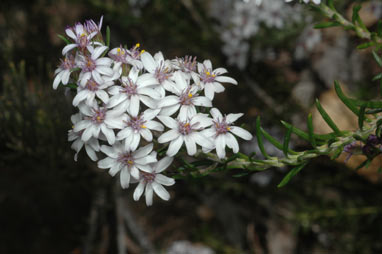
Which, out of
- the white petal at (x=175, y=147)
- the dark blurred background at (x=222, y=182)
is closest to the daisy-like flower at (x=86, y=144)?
the white petal at (x=175, y=147)

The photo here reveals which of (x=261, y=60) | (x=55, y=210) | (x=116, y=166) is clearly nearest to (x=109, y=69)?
(x=116, y=166)

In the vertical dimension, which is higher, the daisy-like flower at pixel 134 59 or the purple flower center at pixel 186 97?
the daisy-like flower at pixel 134 59

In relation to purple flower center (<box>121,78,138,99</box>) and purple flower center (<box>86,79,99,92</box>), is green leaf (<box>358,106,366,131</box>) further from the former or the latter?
purple flower center (<box>86,79,99,92</box>)

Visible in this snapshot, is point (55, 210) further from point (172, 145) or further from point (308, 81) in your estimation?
point (308, 81)

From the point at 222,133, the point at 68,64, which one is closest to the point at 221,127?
the point at 222,133

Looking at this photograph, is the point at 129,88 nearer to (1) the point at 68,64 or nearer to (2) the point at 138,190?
(1) the point at 68,64

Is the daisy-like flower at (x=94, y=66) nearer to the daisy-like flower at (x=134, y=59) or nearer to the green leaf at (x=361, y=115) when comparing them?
the daisy-like flower at (x=134, y=59)

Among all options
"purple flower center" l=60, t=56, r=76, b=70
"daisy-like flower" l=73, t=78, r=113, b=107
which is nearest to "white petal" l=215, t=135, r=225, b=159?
"daisy-like flower" l=73, t=78, r=113, b=107
